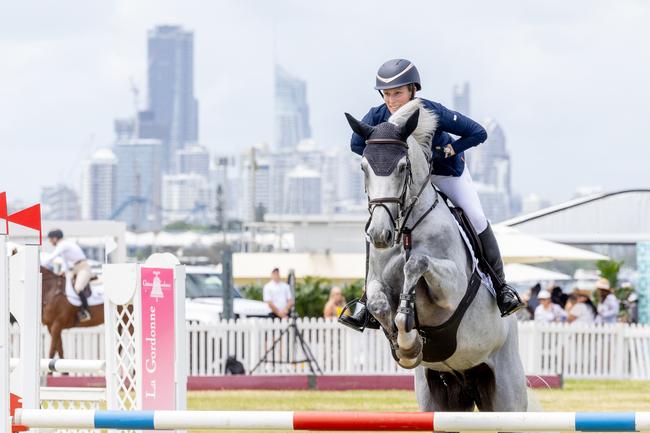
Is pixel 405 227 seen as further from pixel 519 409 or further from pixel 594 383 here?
pixel 594 383

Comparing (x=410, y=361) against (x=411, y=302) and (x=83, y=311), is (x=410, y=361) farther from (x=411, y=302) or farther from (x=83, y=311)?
(x=83, y=311)

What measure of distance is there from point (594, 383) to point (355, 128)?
12.6 metres

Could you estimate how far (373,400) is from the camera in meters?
15.4

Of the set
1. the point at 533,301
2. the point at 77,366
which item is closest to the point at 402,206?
the point at 77,366

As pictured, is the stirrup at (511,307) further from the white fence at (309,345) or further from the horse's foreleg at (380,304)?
the white fence at (309,345)

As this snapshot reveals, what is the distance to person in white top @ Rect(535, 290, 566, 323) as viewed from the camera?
818 inches

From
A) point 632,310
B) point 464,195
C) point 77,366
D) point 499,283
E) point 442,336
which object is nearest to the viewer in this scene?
point 442,336

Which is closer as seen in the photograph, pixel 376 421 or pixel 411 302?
pixel 376 421

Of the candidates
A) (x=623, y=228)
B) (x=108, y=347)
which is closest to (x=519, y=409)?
(x=108, y=347)

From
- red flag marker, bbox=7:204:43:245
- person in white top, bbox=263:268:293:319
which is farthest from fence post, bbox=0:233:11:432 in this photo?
person in white top, bbox=263:268:293:319

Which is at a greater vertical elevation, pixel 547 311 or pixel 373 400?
pixel 547 311

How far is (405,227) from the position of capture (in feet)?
22.2

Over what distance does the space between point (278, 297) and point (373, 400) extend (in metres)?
5.67

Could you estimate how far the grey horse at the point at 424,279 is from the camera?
6574 mm
